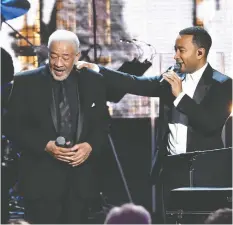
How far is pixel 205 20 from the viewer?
5.70 m

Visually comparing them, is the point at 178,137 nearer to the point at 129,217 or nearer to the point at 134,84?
the point at 134,84

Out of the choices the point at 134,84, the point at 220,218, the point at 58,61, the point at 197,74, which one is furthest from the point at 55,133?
the point at 220,218

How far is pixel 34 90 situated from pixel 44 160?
0.41m

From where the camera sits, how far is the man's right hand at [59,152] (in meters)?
4.15

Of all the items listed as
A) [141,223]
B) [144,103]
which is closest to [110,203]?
Result: [144,103]

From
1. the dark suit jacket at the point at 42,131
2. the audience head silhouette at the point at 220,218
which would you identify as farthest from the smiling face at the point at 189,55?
the audience head silhouette at the point at 220,218

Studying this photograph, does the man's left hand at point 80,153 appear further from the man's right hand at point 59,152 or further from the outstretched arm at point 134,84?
the outstretched arm at point 134,84

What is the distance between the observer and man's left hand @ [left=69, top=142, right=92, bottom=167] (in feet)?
13.7

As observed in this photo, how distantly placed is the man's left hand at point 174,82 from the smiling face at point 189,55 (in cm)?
18

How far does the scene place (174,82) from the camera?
4383mm

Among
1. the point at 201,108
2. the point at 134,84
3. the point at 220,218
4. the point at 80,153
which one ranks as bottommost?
the point at 220,218

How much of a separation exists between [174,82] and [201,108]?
0.22 m

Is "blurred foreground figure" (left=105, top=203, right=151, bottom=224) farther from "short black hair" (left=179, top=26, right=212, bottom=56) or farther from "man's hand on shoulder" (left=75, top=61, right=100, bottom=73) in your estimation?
"short black hair" (left=179, top=26, right=212, bottom=56)

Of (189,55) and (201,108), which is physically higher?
(189,55)
